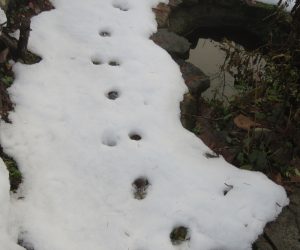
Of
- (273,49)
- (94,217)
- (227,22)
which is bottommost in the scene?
(94,217)

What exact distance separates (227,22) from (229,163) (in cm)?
265

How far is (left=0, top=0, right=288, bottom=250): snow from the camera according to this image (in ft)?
9.67

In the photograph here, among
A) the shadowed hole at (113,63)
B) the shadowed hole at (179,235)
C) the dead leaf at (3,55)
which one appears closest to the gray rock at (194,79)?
the shadowed hole at (113,63)

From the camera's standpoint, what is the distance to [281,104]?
380cm

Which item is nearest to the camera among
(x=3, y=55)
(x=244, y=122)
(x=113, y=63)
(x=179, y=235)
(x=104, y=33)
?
(x=179, y=235)

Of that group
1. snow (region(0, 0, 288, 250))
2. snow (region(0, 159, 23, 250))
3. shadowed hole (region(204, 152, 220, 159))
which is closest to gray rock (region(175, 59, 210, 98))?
snow (region(0, 0, 288, 250))

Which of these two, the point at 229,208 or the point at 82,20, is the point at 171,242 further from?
the point at 82,20

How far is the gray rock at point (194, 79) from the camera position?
4164 mm

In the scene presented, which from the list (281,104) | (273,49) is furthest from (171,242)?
(273,49)

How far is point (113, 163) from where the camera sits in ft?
10.9

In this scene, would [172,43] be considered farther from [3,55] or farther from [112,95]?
[3,55]

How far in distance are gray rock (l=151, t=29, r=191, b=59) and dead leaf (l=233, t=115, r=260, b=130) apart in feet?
3.44

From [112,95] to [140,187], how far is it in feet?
3.39

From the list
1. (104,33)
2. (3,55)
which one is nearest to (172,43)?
(104,33)
